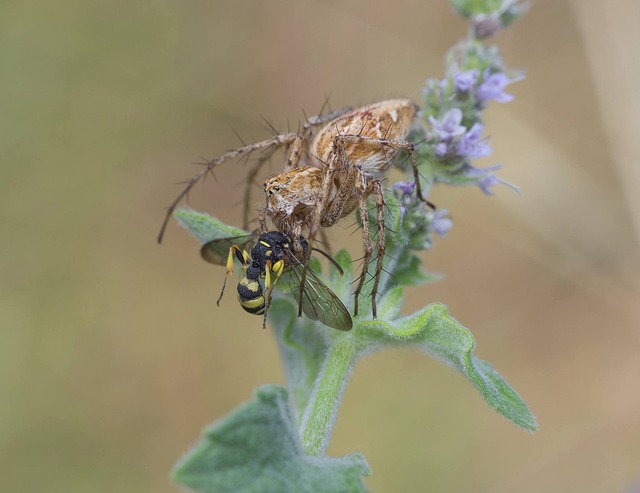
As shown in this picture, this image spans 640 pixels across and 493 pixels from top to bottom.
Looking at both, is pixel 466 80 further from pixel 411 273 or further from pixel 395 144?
pixel 411 273

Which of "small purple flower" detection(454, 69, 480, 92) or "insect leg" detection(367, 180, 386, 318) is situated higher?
"small purple flower" detection(454, 69, 480, 92)

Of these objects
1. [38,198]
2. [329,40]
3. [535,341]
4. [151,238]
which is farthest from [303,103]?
[535,341]

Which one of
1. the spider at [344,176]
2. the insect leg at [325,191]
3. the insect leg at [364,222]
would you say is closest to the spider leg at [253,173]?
the spider at [344,176]

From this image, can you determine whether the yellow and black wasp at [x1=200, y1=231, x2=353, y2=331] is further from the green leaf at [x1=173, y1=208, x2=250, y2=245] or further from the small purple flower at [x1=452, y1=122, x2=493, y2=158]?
the small purple flower at [x1=452, y1=122, x2=493, y2=158]

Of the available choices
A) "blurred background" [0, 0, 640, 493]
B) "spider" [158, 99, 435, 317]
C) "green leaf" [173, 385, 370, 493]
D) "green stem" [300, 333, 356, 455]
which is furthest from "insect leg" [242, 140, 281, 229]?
"blurred background" [0, 0, 640, 493]

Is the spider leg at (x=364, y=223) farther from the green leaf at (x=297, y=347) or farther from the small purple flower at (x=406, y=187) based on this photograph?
the green leaf at (x=297, y=347)

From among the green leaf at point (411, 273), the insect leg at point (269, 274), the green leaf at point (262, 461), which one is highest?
the green leaf at point (411, 273)

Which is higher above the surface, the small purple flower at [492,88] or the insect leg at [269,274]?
the small purple flower at [492,88]
